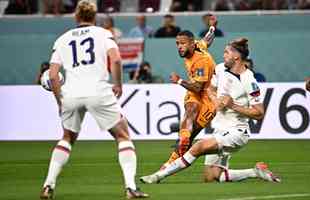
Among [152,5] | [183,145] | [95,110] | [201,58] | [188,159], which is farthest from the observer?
[152,5]

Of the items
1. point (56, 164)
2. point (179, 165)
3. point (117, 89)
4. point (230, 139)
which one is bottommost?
point (179, 165)

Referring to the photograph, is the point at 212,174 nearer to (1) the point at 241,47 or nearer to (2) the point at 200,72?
(1) the point at 241,47

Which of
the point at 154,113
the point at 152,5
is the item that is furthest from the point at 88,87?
the point at 152,5

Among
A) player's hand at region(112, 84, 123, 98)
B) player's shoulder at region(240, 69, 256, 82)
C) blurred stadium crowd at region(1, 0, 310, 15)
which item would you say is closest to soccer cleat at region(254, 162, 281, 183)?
player's shoulder at region(240, 69, 256, 82)

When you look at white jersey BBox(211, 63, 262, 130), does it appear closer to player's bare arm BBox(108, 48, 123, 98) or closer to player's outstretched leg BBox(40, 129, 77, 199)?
player's bare arm BBox(108, 48, 123, 98)

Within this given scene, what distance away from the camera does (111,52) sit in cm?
1159

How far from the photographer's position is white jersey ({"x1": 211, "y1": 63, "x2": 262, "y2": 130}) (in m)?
13.5

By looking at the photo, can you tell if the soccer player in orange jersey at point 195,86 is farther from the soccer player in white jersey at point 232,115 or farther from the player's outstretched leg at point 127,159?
the player's outstretched leg at point 127,159

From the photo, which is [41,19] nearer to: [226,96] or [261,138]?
[261,138]

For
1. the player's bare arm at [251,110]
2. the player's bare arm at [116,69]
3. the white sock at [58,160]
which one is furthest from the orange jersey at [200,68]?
the white sock at [58,160]

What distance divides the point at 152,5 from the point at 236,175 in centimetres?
1519

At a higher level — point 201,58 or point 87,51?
point 87,51

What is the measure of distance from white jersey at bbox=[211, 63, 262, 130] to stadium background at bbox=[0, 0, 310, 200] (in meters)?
0.79

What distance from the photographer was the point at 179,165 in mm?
13445
